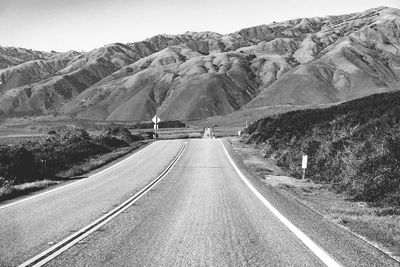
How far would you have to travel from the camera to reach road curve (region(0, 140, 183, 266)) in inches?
299

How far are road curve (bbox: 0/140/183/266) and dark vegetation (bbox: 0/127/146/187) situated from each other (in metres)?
3.68

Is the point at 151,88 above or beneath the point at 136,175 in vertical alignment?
above

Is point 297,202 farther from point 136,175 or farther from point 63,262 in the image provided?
point 136,175

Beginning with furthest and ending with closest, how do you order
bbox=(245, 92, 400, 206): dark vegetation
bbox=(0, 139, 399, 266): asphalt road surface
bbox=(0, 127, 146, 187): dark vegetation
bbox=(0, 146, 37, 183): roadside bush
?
bbox=(0, 127, 146, 187): dark vegetation → bbox=(0, 146, 37, 183): roadside bush → bbox=(245, 92, 400, 206): dark vegetation → bbox=(0, 139, 399, 266): asphalt road surface

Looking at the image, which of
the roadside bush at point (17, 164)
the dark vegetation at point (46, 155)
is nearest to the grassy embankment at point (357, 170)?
the dark vegetation at point (46, 155)

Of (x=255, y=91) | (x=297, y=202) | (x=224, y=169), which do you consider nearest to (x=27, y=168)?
(x=224, y=169)

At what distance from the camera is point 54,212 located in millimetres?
10914

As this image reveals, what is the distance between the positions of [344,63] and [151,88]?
3037 inches

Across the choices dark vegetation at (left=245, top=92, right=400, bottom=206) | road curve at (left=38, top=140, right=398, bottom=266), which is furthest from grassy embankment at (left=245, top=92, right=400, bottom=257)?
road curve at (left=38, top=140, right=398, bottom=266)

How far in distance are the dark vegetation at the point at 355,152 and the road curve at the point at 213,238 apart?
251 centimetres

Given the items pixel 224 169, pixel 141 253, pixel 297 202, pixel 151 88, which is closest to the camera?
pixel 141 253

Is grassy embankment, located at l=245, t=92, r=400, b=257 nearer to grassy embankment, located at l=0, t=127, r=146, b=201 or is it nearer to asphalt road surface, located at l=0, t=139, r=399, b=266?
asphalt road surface, located at l=0, t=139, r=399, b=266

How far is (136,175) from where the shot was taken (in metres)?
20.0

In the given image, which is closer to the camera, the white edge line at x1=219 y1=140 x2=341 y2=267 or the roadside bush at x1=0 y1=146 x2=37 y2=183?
the white edge line at x1=219 y1=140 x2=341 y2=267
